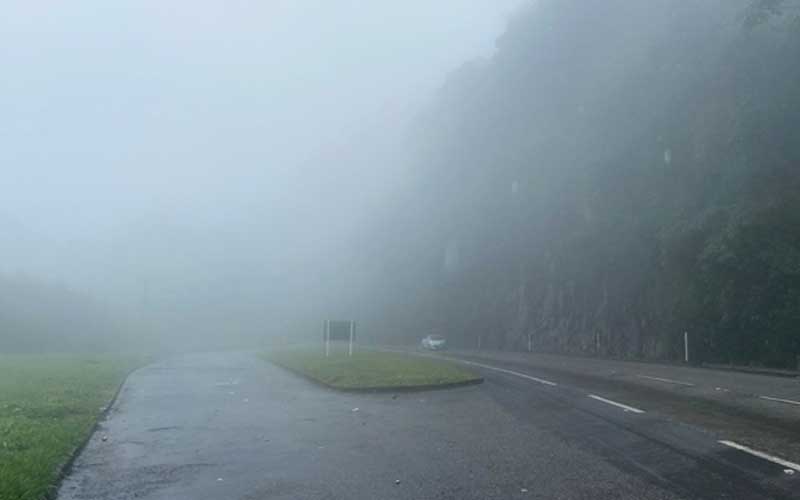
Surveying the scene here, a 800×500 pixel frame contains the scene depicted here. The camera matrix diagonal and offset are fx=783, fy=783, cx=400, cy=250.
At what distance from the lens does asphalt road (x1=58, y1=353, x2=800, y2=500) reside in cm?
816

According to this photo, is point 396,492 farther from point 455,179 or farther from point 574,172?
point 455,179

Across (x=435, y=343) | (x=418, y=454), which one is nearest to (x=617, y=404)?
(x=418, y=454)

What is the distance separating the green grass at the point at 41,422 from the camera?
8.58 metres

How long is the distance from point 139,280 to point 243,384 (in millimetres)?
108043

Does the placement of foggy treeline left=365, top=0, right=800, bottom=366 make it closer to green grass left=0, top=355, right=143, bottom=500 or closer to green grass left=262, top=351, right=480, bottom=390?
green grass left=262, top=351, right=480, bottom=390

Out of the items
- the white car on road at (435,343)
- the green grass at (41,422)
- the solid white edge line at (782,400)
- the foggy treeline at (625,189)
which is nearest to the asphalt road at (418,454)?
the green grass at (41,422)

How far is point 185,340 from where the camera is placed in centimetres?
9575

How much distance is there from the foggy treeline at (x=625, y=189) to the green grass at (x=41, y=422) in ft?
78.3

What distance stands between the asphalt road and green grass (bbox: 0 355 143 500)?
40cm

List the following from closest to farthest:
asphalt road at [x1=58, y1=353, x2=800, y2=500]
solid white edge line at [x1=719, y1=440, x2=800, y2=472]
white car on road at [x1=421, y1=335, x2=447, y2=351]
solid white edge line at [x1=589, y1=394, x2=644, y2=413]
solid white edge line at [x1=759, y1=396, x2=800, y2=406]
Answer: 1. asphalt road at [x1=58, y1=353, x2=800, y2=500]
2. solid white edge line at [x1=719, y1=440, x2=800, y2=472]
3. solid white edge line at [x1=589, y1=394, x2=644, y2=413]
4. solid white edge line at [x1=759, y1=396, x2=800, y2=406]
5. white car on road at [x1=421, y1=335, x2=447, y2=351]

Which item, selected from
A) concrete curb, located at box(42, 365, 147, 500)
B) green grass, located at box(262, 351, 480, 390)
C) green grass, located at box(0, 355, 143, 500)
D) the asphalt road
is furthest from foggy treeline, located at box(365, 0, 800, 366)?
concrete curb, located at box(42, 365, 147, 500)

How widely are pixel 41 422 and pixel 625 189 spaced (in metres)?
37.8

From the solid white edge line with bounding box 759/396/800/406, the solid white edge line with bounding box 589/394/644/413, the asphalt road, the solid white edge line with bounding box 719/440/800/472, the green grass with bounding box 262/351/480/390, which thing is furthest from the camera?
the green grass with bounding box 262/351/480/390

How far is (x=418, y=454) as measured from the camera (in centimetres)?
1038
